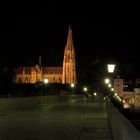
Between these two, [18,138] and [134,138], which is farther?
[18,138]

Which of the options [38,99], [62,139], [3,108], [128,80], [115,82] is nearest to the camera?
[62,139]

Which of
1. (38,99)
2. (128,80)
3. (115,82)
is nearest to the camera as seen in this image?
(115,82)

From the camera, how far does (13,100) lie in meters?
44.2

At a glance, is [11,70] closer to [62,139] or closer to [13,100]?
[13,100]

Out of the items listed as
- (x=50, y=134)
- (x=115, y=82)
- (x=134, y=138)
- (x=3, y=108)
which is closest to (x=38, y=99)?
(x=3, y=108)

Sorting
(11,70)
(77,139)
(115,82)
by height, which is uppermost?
(11,70)

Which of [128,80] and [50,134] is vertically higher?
[128,80]

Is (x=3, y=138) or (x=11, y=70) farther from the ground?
(x=11, y=70)

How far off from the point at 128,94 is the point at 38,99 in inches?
518

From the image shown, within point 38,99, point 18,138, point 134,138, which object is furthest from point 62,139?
point 38,99

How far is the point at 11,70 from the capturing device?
87.9 m

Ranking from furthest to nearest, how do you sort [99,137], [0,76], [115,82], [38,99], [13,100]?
[0,76] → [38,99] → [13,100] → [115,82] → [99,137]

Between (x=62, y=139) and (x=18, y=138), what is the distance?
5.38 feet

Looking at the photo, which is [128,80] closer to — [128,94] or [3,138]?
[128,94]
